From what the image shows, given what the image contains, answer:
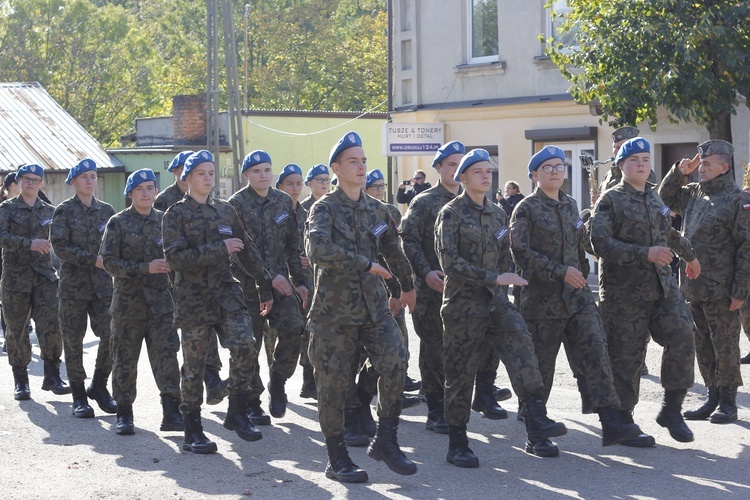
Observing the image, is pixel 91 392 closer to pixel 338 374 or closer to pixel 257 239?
pixel 257 239

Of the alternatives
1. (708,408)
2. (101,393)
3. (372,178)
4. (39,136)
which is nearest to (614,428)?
(708,408)

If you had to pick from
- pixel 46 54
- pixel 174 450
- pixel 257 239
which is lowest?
pixel 174 450

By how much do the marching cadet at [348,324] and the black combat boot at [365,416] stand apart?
1154 millimetres

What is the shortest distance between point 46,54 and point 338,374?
49253 mm

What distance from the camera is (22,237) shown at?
34.7ft

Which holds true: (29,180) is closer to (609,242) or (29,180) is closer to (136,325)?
(136,325)

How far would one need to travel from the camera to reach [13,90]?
36.1m

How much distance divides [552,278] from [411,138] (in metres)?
16.6

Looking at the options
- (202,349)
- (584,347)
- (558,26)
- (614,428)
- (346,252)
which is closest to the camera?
(346,252)

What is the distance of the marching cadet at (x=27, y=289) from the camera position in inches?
419

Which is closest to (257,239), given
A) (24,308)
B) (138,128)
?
(24,308)

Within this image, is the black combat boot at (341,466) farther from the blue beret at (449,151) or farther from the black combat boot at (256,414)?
the blue beret at (449,151)

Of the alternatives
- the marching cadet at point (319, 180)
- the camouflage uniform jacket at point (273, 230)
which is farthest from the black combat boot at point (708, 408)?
the marching cadet at point (319, 180)

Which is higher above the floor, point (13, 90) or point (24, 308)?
point (13, 90)
